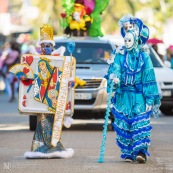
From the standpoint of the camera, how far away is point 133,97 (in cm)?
1366

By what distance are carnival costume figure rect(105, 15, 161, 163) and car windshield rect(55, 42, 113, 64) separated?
652 centimetres

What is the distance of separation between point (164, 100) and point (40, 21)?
55.6 m

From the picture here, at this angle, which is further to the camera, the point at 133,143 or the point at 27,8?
the point at 27,8

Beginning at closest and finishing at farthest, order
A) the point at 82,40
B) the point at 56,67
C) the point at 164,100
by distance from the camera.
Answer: the point at 56,67, the point at 82,40, the point at 164,100

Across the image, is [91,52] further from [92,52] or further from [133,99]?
[133,99]

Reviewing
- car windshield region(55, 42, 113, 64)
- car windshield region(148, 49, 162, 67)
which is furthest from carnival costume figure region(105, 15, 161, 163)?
car windshield region(148, 49, 162, 67)

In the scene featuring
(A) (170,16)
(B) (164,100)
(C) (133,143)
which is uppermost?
(C) (133,143)

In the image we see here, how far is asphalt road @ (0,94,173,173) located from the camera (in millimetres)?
12852

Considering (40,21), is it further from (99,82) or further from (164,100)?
(99,82)

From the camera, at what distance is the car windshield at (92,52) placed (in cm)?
2032

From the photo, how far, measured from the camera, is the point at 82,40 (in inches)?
822

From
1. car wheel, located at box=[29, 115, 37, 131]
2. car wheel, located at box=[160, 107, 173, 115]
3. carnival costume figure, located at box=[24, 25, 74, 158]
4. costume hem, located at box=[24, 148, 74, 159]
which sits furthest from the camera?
car wheel, located at box=[160, 107, 173, 115]

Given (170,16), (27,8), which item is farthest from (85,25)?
(170,16)

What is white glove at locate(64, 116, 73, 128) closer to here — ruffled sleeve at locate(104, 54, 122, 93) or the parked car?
ruffled sleeve at locate(104, 54, 122, 93)
